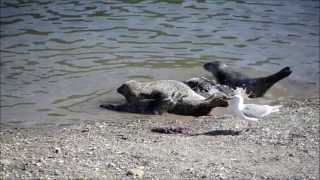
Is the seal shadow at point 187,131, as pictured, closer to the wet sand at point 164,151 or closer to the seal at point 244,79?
the wet sand at point 164,151

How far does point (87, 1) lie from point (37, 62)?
631 cm

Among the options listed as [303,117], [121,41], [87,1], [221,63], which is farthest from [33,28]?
[303,117]

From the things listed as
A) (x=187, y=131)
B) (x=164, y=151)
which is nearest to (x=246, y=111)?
(x=187, y=131)

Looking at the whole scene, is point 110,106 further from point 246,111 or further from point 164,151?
point 164,151

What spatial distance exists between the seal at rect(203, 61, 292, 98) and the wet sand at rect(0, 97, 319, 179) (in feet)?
5.08

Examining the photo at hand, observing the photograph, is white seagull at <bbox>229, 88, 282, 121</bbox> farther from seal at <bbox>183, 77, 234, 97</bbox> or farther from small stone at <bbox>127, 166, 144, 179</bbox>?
small stone at <bbox>127, 166, 144, 179</bbox>

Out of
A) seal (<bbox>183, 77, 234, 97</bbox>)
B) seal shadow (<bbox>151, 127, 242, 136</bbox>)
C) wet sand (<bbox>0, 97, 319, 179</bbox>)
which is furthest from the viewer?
seal (<bbox>183, 77, 234, 97</bbox>)

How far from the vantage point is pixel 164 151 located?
7.79m

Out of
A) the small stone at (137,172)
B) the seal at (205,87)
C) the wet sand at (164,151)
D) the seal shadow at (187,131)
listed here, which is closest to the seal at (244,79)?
the seal at (205,87)

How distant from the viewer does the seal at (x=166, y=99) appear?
1037cm

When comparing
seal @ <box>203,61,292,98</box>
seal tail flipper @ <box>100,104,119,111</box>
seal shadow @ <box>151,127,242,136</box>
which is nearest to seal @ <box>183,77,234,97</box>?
seal @ <box>203,61,292,98</box>

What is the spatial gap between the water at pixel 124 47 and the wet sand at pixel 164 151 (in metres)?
1.02

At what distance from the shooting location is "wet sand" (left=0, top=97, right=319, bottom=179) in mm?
6988

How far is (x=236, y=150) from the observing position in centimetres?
789
